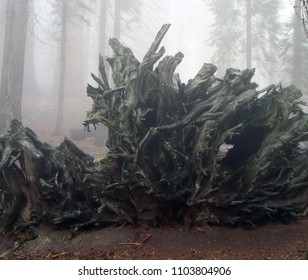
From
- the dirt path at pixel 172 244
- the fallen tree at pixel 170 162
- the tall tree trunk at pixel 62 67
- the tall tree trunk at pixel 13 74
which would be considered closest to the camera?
the dirt path at pixel 172 244

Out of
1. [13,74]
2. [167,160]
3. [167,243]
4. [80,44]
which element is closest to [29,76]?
[80,44]

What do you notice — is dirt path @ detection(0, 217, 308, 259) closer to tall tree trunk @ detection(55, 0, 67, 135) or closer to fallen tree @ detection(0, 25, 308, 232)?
fallen tree @ detection(0, 25, 308, 232)

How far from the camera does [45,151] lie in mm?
5297

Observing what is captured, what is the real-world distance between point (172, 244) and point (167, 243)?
64 mm

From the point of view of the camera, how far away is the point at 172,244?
416cm

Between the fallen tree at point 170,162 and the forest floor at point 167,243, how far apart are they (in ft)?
0.50

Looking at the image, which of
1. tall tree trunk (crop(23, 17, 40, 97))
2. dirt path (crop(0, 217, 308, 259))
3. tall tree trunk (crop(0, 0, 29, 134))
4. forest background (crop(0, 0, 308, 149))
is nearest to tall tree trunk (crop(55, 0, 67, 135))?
forest background (crop(0, 0, 308, 149))

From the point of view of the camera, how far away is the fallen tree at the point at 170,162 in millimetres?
4477

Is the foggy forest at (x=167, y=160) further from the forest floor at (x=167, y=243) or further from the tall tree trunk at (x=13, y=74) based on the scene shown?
the tall tree trunk at (x=13, y=74)

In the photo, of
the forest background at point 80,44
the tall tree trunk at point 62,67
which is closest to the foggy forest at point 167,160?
the forest background at point 80,44

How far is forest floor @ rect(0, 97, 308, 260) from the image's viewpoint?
13.0 ft

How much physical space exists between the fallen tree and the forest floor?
0.50 ft

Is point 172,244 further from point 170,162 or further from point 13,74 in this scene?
point 13,74
